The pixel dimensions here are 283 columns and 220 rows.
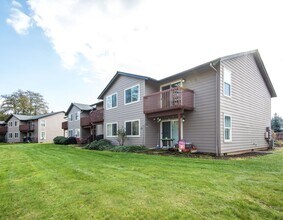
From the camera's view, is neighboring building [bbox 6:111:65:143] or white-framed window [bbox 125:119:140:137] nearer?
white-framed window [bbox 125:119:140:137]

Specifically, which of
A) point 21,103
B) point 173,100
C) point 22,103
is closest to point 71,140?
point 173,100

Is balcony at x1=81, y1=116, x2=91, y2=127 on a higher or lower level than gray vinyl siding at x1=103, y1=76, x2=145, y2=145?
lower

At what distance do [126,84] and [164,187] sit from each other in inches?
539

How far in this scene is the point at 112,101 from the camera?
1978 cm

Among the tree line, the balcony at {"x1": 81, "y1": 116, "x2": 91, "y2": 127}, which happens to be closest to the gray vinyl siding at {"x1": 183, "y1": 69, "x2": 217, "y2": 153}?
the balcony at {"x1": 81, "y1": 116, "x2": 91, "y2": 127}

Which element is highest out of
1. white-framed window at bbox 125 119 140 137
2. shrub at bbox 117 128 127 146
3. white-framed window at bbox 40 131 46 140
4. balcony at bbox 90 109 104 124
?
balcony at bbox 90 109 104 124

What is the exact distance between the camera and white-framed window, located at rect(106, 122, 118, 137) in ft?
61.6

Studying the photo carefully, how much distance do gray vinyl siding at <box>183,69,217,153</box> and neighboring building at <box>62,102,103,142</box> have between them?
1317 centimetres

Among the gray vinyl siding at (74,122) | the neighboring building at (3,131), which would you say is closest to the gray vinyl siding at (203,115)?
the gray vinyl siding at (74,122)

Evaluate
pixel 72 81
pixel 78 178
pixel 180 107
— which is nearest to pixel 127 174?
pixel 78 178

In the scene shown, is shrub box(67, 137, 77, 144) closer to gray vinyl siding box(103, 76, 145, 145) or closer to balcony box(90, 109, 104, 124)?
balcony box(90, 109, 104, 124)

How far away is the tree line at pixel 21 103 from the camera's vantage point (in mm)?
51125

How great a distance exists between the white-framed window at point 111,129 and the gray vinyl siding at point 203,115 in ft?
26.0

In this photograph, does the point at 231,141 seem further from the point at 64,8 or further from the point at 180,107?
the point at 64,8
